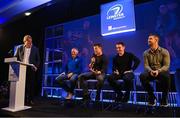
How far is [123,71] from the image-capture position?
3.65 meters

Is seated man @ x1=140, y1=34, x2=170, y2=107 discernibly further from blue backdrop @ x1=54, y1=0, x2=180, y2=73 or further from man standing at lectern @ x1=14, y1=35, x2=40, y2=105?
man standing at lectern @ x1=14, y1=35, x2=40, y2=105

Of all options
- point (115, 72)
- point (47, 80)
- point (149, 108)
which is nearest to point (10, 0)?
point (47, 80)

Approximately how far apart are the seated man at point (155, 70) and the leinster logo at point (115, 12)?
5.81 feet

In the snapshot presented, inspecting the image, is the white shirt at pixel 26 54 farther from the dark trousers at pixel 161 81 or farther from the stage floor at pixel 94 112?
the dark trousers at pixel 161 81

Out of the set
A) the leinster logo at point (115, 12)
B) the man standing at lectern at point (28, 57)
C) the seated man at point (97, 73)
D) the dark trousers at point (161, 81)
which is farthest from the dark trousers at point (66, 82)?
the leinster logo at point (115, 12)

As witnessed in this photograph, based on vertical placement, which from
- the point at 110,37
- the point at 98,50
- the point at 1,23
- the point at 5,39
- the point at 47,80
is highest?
the point at 1,23

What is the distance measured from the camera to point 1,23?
7.50m

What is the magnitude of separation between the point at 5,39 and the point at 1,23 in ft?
1.91

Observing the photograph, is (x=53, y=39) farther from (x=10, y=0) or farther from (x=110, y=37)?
(x=110, y=37)

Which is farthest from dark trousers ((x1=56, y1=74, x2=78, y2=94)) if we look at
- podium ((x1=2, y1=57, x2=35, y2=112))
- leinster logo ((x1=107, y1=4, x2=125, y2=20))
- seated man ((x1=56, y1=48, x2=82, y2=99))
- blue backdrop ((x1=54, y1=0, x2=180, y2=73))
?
leinster logo ((x1=107, y1=4, x2=125, y2=20))

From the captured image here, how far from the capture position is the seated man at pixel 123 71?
347 cm

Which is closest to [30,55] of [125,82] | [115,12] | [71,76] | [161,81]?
[71,76]

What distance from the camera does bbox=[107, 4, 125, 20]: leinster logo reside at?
16.0ft

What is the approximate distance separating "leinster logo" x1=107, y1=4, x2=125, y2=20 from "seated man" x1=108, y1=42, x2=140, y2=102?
1.37 metres
